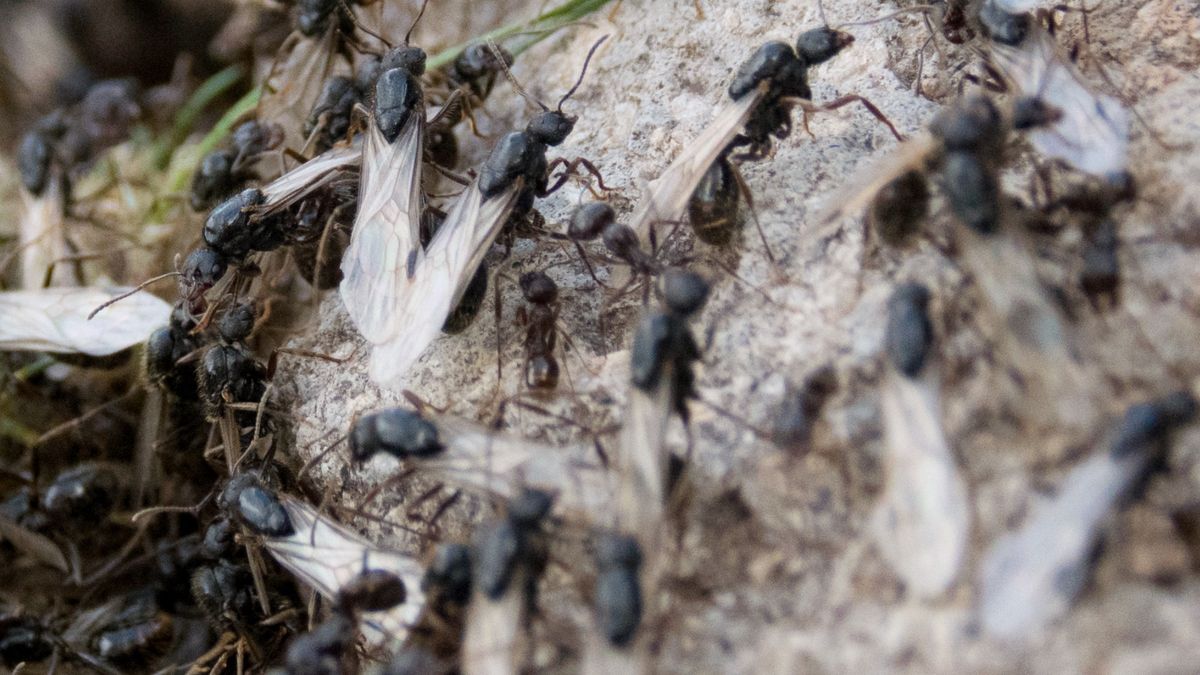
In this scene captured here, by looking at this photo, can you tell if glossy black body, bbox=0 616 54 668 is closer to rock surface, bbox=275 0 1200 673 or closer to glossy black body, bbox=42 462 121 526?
glossy black body, bbox=42 462 121 526

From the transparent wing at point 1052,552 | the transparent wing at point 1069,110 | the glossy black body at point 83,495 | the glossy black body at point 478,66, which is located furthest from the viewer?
the glossy black body at point 478,66

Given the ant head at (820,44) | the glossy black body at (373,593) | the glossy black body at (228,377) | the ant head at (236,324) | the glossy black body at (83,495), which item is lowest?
the glossy black body at (83,495)

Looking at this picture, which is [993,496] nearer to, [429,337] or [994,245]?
[994,245]

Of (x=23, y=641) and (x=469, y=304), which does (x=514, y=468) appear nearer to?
(x=469, y=304)

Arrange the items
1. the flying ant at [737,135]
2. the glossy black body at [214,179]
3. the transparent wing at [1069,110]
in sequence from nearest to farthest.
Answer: the transparent wing at [1069,110], the flying ant at [737,135], the glossy black body at [214,179]

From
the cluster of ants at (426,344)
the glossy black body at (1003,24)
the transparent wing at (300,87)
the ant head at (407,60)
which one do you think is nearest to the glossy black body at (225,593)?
the cluster of ants at (426,344)

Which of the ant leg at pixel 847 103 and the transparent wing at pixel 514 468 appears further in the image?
the ant leg at pixel 847 103

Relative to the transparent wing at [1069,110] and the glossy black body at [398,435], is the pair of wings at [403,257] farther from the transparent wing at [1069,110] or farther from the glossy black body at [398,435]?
the transparent wing at [1069,110]
